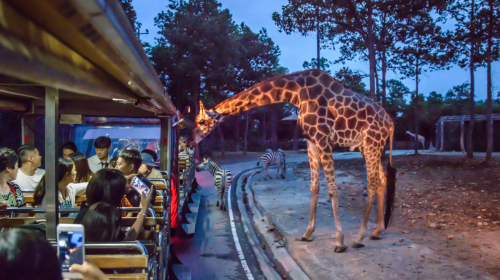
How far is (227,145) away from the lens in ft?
131

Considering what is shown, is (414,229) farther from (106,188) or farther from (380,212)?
(106,188)

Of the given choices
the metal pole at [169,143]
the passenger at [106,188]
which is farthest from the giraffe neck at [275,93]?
the passenger at [106,188]

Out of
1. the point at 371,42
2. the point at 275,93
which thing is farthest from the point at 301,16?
the point at 275,93

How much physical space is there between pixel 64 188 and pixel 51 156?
226cm

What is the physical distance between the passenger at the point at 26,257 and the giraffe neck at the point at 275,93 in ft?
17.0

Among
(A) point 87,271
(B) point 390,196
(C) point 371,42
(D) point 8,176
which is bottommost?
(B) point 390,196

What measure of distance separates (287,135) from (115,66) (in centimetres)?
A: 4486

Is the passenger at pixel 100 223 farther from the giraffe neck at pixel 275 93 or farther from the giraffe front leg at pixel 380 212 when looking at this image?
the giraffe front leg at pixel 380 212

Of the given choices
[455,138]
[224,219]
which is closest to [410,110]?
[455,138]

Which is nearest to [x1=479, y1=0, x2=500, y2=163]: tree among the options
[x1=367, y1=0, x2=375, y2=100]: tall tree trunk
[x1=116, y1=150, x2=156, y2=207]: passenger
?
[x1=367, y1=0, x2=375, y2=100]: tall tree trunk

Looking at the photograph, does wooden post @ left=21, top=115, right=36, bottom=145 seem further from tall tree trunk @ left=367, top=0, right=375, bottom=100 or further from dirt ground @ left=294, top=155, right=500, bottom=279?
tall tree trunk @ left=367, top=0, right=375, bottom=100

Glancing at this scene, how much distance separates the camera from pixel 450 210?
7.98 meters

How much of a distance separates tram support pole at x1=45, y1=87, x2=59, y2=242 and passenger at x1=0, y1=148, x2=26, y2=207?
1843 mm

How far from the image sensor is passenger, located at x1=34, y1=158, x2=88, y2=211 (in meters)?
3.70
